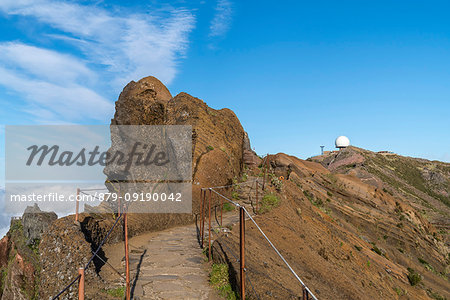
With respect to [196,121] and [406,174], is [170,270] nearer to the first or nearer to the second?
[196,121]

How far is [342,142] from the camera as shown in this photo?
212 feet

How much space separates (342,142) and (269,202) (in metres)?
57.0

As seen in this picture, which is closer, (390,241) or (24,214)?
(390,241)

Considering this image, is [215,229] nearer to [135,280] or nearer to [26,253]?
[135,280]

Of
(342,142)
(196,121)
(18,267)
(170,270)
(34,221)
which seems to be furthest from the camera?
(342,142)

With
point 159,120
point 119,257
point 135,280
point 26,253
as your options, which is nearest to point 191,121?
point 159,120

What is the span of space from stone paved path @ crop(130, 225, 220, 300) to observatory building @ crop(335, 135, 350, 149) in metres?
60.3

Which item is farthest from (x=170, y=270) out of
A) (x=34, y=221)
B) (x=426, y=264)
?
(x=34, y=221)

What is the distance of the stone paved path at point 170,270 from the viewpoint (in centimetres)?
557

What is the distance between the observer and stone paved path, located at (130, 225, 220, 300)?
5570 millimetres

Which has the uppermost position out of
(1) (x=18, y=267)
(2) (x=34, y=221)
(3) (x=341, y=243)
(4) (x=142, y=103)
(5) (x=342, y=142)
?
(5) (x=342, y=142)

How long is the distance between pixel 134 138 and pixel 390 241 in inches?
700

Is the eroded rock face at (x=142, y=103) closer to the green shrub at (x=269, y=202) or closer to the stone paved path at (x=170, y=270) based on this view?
the green shrub at (x=269, y=202)

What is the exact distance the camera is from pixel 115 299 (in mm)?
5215
